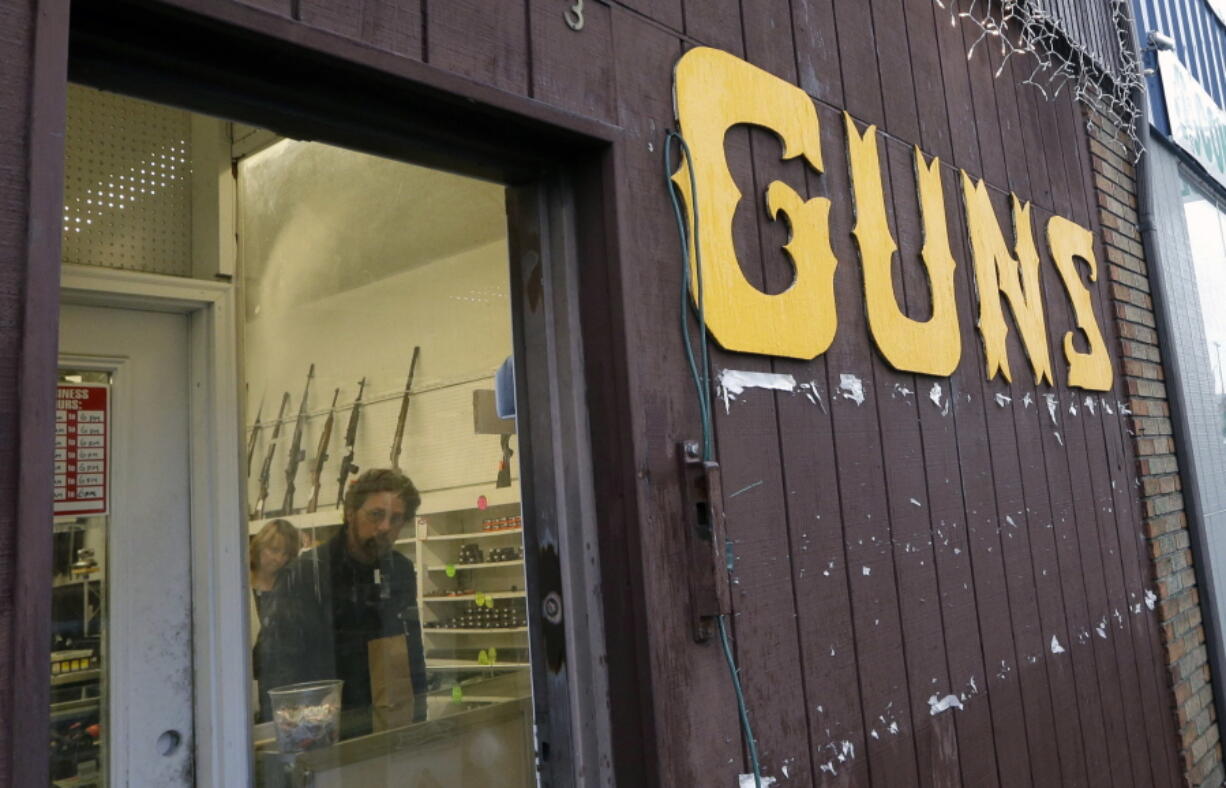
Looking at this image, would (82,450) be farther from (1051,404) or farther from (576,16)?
(1051,404)

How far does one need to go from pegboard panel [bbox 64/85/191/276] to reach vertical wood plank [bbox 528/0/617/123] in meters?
1.42

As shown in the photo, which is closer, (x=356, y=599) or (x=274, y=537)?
(x=274, y=537)

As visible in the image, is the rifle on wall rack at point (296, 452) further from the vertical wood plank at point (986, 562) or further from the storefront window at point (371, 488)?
the vertical wood plank at point (986, 562)

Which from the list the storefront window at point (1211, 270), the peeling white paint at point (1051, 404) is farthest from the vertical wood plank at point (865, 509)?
the storefront window at point (1211, 270)

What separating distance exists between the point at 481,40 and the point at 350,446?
200 cm

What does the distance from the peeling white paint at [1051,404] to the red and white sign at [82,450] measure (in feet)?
9.72

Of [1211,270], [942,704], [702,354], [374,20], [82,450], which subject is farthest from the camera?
[1211,270]

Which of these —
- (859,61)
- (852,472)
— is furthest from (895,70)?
(852,472)

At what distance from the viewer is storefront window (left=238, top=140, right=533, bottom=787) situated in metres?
3.00

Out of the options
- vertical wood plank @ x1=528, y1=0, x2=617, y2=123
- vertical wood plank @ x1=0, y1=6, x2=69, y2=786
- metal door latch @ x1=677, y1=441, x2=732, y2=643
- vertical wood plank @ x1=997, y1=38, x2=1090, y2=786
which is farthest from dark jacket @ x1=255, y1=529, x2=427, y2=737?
vertical wood plank @ x1=0, y1=6, x2=69, y2=786

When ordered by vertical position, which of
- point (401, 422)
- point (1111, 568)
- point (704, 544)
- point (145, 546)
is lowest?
point (1111, 568)

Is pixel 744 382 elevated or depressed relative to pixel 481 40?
depressed

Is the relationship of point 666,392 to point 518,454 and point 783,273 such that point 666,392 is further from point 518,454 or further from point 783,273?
point 783,273

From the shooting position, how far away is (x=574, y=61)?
6.32ft
